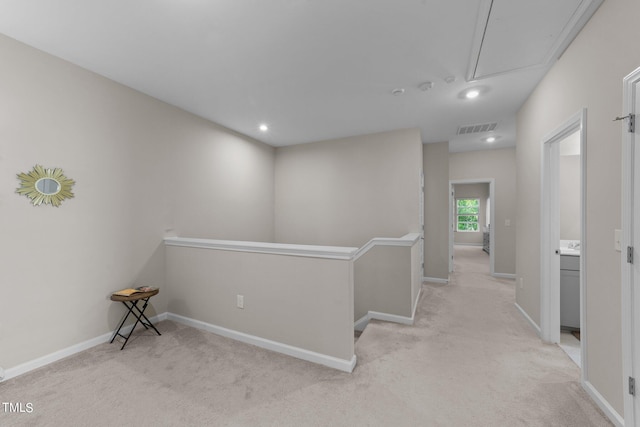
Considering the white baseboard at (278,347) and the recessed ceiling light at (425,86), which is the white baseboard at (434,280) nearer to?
the white baseboard at (278,347)

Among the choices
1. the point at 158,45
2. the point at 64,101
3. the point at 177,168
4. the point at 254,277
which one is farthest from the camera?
the point at 177,168

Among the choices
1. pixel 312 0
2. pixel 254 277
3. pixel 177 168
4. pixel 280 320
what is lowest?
pixel 280 320

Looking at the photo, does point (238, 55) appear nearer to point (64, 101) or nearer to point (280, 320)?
point (64, 101)

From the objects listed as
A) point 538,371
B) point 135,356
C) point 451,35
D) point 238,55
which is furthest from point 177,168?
point 538,371

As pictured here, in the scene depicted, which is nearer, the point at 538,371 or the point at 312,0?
the point at 312,0

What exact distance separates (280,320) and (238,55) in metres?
2.46

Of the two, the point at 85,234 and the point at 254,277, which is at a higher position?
the point at 85,234

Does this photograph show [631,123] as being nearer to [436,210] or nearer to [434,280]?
[436,210]

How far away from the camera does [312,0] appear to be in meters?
1.64

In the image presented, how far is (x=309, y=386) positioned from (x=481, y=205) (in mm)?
10736

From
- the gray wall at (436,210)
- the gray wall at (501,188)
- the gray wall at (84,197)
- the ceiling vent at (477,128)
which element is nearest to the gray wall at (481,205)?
the gray wall at (501,188)

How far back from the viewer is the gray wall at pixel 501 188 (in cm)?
527

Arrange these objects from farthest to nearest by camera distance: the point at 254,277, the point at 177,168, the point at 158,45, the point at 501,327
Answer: the point at 177,168, the point at 501,327, the point at 254,277, the point at 158,45

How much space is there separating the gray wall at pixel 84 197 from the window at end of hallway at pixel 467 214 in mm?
10273
